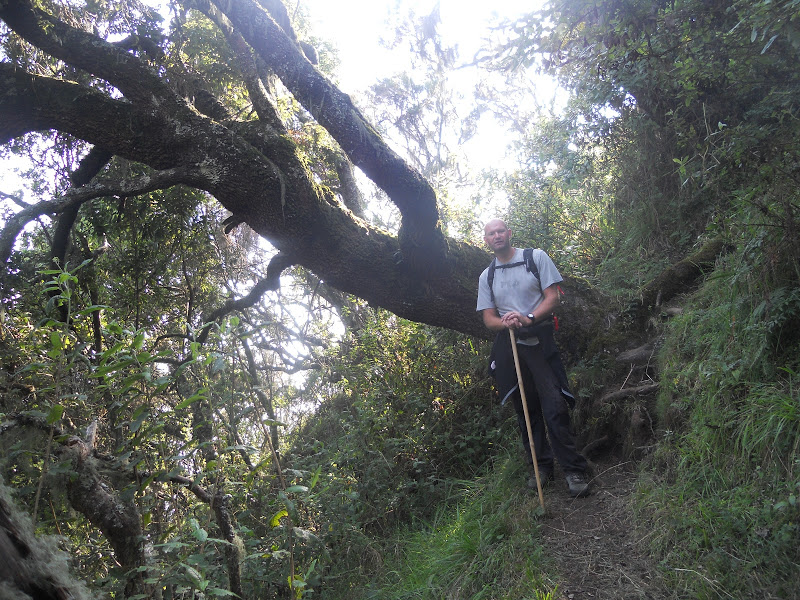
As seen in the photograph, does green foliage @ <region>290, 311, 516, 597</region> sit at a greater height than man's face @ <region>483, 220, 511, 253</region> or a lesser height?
lesser

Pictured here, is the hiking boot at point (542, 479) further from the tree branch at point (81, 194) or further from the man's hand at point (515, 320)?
the tree branch at point (81, 194)

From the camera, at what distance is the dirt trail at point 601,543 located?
3.10 metres

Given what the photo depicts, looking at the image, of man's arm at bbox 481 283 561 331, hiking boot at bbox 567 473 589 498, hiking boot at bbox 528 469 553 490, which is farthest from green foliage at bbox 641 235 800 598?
man's arm at bbox 481 283 561 331

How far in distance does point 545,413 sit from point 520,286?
1.05 m

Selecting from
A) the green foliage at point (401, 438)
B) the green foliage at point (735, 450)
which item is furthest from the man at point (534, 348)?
the green foliage at point (401, 438)

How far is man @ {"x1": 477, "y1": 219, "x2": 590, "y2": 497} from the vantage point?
4.31 metres

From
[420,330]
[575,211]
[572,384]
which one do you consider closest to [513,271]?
[572,384]

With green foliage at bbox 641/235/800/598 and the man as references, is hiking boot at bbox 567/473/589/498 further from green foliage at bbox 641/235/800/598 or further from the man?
green foliage at bbox 641/235/800/598

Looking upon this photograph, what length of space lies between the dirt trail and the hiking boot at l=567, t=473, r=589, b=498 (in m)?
0.04

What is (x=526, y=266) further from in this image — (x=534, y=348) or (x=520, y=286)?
(x=534, y=348)

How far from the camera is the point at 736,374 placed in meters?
3.46

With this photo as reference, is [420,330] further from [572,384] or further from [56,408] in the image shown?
[56,408]

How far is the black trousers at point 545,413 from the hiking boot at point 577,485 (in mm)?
40

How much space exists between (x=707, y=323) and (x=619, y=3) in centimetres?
313
